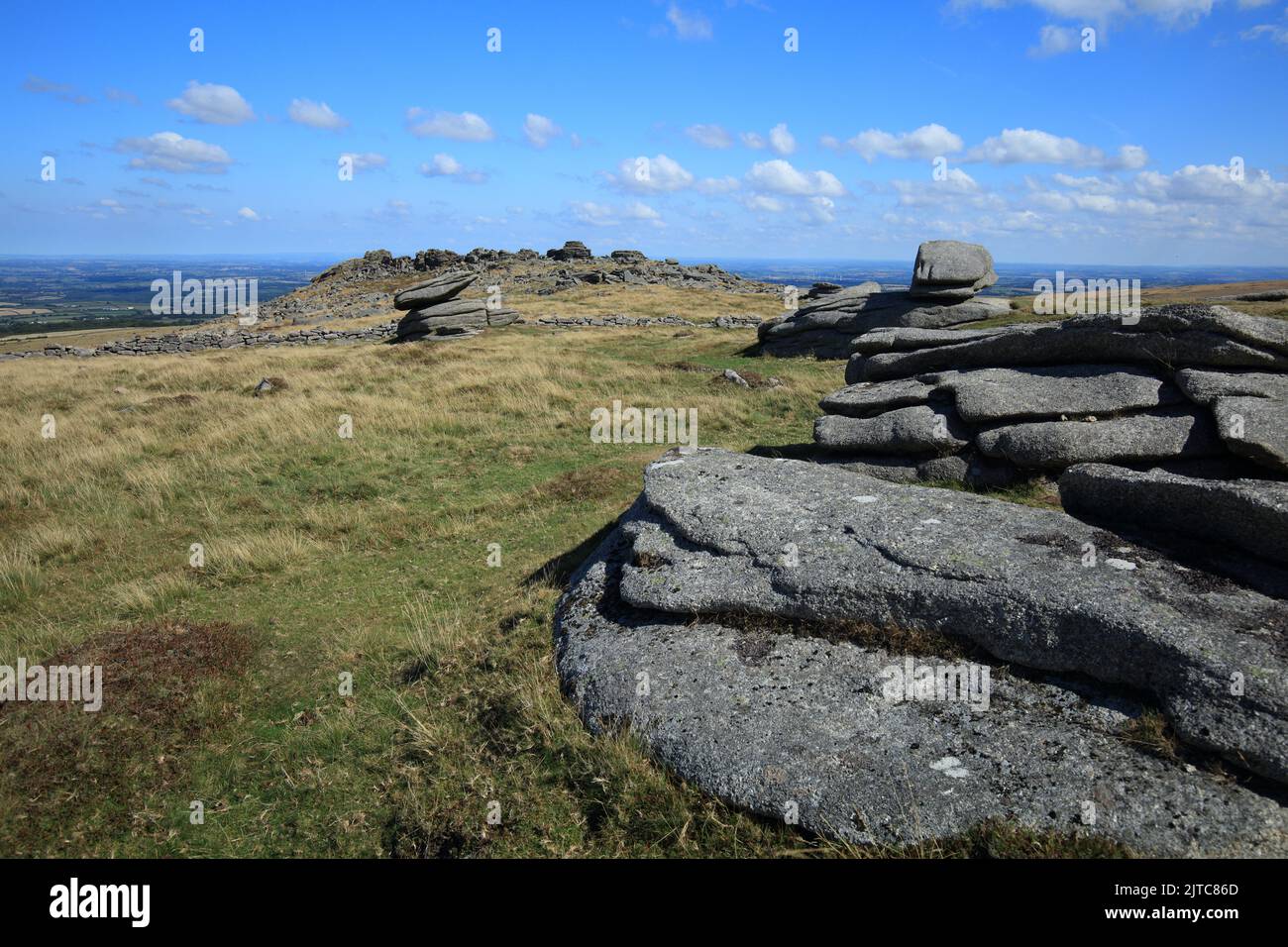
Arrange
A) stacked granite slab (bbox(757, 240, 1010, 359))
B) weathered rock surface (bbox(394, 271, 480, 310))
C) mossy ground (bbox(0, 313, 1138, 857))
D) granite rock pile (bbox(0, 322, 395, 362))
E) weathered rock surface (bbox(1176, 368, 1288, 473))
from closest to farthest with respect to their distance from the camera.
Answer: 1. mossy ground (bbox(0, 313, 1138, 857))
2. weathered rock surface (bbox(1176, 368, 1288, 473))
3. stacked granite slab (bbox(757, 240, 1010, 359))
4. granite rock pile (bbox(0, 322, 395, 362))
5. weathered rock surface (bbox(394, 271, 480, 310))

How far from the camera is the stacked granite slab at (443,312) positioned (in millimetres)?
44938

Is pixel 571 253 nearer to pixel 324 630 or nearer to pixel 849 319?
pixel 849 319

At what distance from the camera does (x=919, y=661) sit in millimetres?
6863

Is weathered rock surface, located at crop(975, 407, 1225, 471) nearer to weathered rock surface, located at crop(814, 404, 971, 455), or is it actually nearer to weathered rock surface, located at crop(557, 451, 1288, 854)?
weathered rock surface, located at crop(814, 404, 971, 455)

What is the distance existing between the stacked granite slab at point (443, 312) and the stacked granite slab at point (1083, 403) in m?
34.9

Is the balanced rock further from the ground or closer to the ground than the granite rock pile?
further from the ground

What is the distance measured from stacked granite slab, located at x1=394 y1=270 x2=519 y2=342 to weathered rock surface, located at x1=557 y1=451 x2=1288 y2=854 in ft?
128

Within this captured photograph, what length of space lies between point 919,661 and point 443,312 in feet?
144

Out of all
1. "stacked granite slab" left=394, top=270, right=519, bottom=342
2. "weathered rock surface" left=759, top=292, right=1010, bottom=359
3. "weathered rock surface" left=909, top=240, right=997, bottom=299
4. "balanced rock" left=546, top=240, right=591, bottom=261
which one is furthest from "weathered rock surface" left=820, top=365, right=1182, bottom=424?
"balanced rock" left=546, top=240, right=591, bottom=261

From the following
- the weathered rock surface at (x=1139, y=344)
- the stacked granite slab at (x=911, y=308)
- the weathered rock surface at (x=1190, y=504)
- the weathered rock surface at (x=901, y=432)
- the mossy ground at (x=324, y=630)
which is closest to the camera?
the mossy ground at (x=324, y=630)

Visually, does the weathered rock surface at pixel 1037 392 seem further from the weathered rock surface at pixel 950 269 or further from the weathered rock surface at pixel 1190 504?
the weathered rock surface at pixel 950 269

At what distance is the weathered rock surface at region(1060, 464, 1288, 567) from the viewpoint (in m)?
6.97

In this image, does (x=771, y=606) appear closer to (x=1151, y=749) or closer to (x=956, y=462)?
(x=1151, y=749)

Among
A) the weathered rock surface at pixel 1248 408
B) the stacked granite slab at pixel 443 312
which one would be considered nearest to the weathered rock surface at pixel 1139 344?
the weathered rock surface at pixel 1248 408
